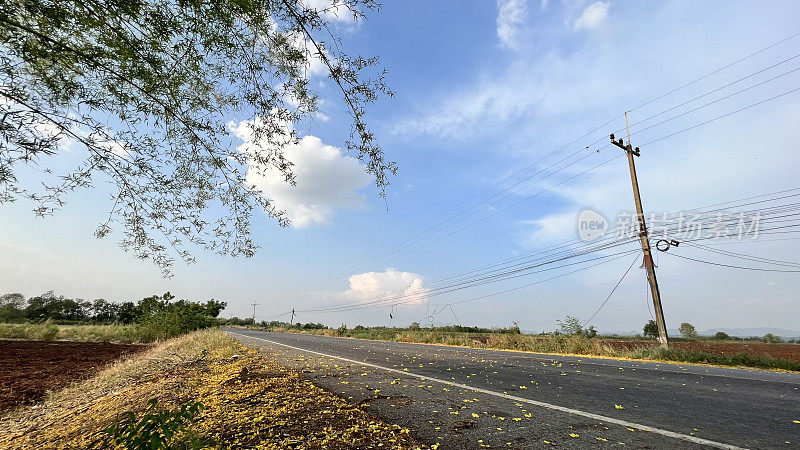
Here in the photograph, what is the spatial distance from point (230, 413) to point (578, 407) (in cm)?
418

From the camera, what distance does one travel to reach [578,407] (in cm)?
387

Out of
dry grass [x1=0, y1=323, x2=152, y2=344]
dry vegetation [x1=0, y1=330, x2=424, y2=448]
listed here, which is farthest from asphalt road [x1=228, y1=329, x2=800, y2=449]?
dry grass [x1=0, y1=323, x2=152, y2=344]

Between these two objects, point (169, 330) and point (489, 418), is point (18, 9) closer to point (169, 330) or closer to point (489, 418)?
point (489, 418)

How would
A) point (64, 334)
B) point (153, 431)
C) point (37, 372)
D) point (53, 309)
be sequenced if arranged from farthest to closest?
point (53, 309) → point (64, 334) → point (37, 372) → point (153, 431)

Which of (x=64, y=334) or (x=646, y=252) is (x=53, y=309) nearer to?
(x=64, y=334)

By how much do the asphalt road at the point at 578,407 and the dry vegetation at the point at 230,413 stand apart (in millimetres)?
461

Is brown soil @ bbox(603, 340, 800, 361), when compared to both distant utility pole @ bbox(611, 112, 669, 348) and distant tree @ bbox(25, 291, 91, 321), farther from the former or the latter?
distant tree @ bbox(25, 291, 91, 321)

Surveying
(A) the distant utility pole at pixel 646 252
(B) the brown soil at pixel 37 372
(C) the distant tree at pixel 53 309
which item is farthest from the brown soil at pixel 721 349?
(C) the distant tree at pixel 53 309

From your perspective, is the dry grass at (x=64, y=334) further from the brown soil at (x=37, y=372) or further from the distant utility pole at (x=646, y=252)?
the distant utility pole at (x=646, y=252)

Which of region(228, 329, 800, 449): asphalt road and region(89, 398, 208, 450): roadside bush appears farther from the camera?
region(228, 329, 800, 449): asphalt road

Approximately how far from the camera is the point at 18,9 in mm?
2625

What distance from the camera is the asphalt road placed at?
288cm

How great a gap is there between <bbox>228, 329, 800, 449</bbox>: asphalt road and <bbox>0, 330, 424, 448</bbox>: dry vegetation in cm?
46

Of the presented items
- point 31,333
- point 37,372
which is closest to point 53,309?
point 31,333
